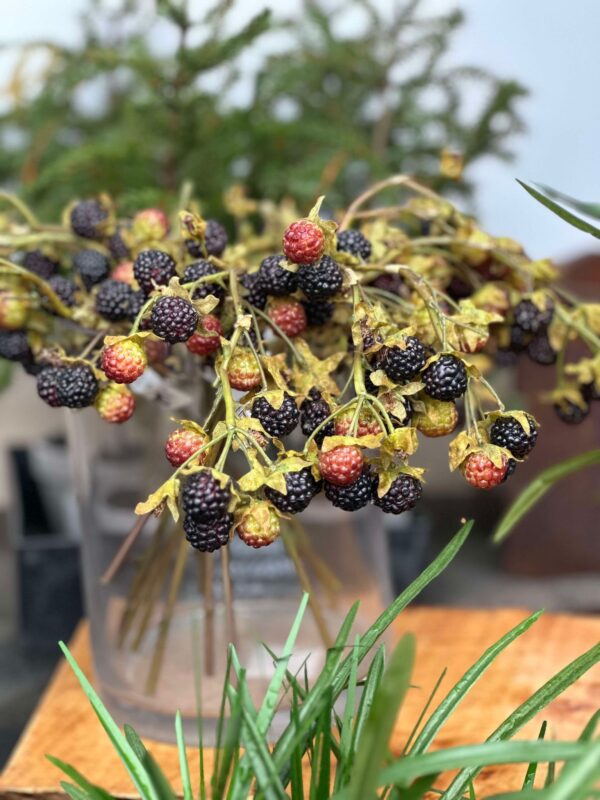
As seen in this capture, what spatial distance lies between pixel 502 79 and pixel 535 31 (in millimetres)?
514

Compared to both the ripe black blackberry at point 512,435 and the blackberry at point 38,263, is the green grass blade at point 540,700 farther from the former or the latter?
the blackberry at point 38,263

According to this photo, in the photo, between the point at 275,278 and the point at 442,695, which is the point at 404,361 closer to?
the point at 275,278

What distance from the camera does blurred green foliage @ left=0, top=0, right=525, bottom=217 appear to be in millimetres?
812

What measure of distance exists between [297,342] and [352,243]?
54 mm

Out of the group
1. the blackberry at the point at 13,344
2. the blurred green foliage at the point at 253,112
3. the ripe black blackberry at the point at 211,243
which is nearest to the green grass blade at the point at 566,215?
the ripe black blackberry at the point at 211,243

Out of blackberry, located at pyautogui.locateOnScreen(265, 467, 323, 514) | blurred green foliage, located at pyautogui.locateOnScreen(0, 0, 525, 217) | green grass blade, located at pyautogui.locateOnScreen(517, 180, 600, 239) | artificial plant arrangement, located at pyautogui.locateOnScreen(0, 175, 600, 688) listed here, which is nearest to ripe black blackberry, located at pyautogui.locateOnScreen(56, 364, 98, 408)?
artificial plant arrangement, located at pyautogui.locateOnScreen(0, 175, 600, 688)

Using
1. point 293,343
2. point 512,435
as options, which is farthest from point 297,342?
point 512,435

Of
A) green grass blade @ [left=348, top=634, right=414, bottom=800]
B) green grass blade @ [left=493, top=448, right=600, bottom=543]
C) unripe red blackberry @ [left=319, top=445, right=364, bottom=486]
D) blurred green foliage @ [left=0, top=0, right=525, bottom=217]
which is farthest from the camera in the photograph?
blurred green foliage @ [left=0, top=0, right=525, bottom=217]

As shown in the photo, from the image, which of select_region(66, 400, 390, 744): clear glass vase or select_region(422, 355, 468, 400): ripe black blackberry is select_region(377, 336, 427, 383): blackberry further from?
select_region(66, 400, 390, 744): clear glass vase

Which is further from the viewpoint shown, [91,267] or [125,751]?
[91,267]

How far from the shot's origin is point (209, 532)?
353 mm

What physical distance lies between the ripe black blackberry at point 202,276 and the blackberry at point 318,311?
1.7 inches

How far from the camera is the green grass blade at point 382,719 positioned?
0.83 ft

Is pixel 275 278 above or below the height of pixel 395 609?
above
